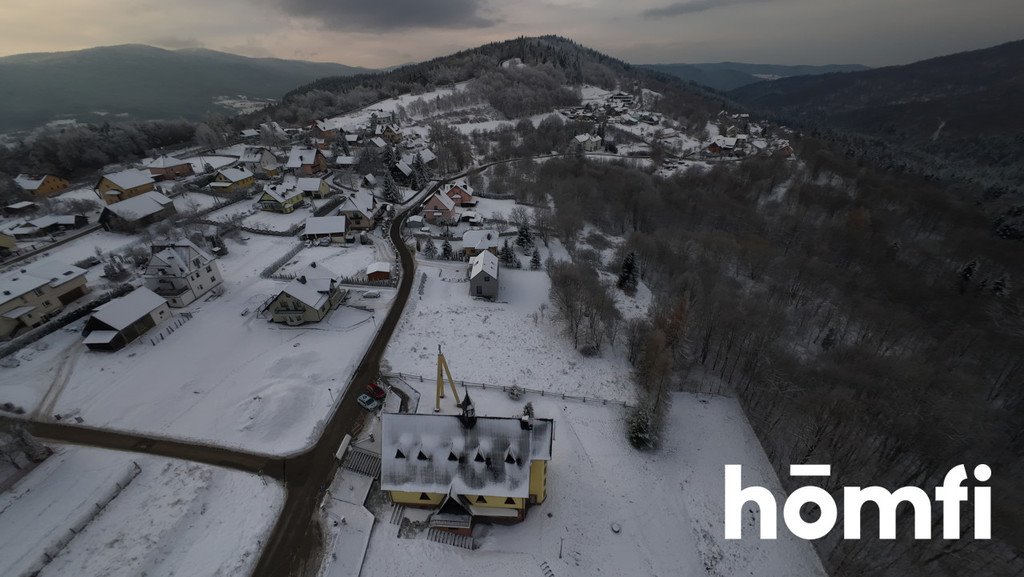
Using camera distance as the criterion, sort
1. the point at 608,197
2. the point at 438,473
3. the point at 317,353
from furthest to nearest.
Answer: the point at 608,197 < the point at 317,353 < the point at 438,473

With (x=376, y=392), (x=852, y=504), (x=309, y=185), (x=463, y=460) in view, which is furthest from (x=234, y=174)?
(x=852, y=504)

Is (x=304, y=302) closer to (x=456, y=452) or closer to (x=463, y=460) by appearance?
(x=456, y=452)

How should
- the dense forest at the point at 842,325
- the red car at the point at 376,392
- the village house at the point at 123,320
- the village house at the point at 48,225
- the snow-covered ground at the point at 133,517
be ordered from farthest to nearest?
1. the village house at the point at 48,225
2. the village house at the point at 123,320
3. the red car at the point at 376,392
4. the dense forest at the point at 842,325
5. the snow-covered ground at the point at 133,517

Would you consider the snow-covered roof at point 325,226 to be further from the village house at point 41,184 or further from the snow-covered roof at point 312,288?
the village house at point 41,184

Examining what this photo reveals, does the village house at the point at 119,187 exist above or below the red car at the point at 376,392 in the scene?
above

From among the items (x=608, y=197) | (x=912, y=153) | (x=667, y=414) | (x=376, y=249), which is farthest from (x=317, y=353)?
(x=912, y=153)

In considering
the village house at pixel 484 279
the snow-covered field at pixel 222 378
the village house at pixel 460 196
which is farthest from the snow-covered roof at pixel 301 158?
the village house at pixel 484 279

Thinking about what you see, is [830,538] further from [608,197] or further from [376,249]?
[608,197]
